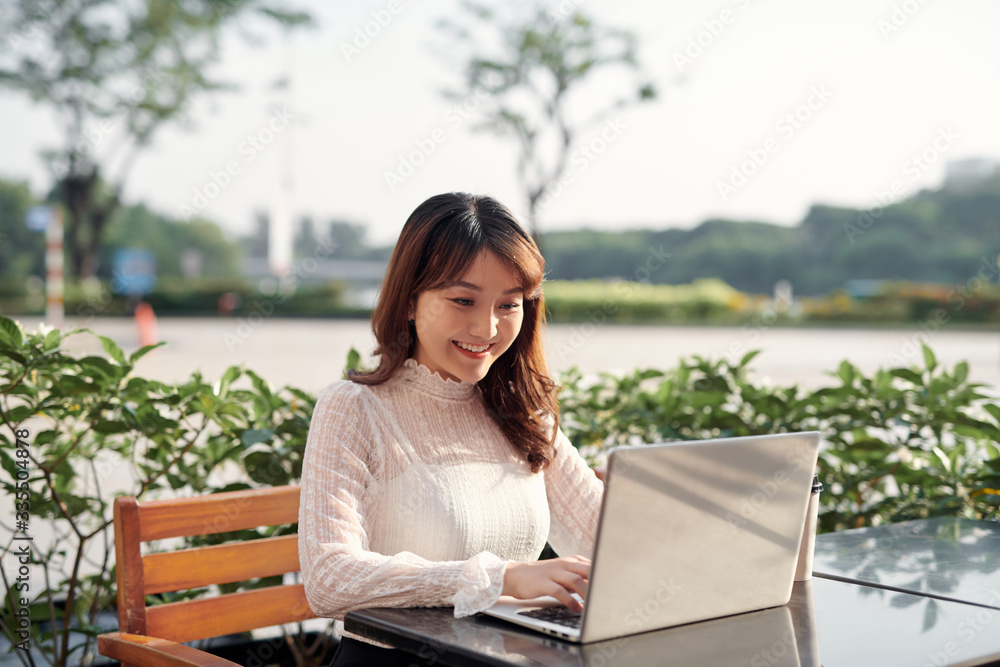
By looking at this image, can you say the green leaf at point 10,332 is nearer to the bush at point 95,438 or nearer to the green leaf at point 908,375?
the bush at point 95,438

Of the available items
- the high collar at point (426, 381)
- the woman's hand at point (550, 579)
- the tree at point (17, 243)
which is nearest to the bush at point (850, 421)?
the high collar at point (426, 381)

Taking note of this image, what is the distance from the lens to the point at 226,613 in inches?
66.0

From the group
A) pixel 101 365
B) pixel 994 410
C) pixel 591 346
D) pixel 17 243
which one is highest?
pixel 17 243

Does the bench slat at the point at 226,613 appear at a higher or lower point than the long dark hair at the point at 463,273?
lower

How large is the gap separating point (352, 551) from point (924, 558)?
0.99 meters

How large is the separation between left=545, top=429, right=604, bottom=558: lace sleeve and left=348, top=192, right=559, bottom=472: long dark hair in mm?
58

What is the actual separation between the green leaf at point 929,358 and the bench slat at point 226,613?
1667mm

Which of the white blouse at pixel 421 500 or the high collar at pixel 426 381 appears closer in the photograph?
the white blouse at pixel 421 500

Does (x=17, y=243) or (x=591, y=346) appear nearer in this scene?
(x=591, y=346)

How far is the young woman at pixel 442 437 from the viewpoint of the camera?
134cm

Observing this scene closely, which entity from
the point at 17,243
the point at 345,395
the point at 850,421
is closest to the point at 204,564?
the point at 345,395

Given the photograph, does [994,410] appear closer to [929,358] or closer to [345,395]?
[929,358]

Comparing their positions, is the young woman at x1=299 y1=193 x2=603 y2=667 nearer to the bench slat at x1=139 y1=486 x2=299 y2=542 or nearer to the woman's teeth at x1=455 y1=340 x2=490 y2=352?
the woman's teeth at x1=455 y1=340 x2=490 y2=352

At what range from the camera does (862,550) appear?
164cm
